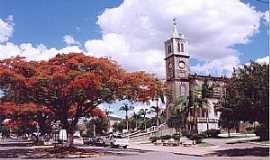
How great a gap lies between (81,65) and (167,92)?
8.24m

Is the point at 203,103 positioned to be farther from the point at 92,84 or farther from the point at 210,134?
the point at 92,84

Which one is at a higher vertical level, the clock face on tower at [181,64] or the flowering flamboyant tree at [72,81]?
the clock face on tower at [181,64]

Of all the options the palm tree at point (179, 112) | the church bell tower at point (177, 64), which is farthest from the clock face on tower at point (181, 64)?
the palm tree at point (179, 112)

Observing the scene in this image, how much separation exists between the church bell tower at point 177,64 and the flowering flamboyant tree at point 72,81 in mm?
70442

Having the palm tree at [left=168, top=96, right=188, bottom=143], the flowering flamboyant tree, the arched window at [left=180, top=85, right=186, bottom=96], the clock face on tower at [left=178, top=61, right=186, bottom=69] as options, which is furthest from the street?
the clock face on tower at [left=178, top=61, right=186, bottom=69]

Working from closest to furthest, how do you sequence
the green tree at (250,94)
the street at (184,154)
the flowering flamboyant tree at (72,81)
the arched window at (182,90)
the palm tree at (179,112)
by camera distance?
the street at (184,154) < the green tree at (250,94) < the flowering flamboyant tree at (72,81) < the palm tree at (179,112) < the arched window at (182,90)

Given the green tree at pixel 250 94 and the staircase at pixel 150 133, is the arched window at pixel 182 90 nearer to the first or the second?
the staircase at pixel 150 133

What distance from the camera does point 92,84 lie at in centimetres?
3250

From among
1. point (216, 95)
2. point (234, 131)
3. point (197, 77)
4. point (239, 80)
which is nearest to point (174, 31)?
point (197, 77)

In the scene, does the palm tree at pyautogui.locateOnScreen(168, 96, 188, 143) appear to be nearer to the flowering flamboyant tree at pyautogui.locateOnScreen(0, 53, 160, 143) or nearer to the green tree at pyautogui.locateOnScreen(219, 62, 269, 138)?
the flowering flamboyant tree at pyautogui.locateOnScreen(0, 53, 160, 143)

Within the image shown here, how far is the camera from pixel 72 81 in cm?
3244

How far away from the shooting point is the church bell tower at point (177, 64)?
4200 inches

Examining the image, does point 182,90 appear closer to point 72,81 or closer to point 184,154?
point 184,154

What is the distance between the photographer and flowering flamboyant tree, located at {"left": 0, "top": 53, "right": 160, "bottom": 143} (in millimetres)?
32531
